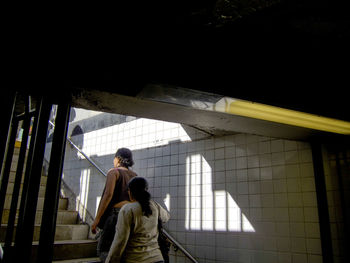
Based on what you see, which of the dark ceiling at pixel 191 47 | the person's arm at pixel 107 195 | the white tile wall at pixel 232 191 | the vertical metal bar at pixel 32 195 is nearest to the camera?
the vertical metal bar at pixel 32 195

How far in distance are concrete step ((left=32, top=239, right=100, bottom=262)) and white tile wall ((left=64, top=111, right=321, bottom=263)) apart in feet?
4.02

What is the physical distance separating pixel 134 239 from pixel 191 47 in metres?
1.72

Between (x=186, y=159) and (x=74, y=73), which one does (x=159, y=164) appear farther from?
(x=74, y=73)

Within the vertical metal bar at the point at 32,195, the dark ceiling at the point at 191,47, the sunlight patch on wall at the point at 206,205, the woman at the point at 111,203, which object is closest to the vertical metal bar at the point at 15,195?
the vertical metal bar at the point at 32,195

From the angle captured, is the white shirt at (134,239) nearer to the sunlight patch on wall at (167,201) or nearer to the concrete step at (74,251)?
the concrete step at (74,251)

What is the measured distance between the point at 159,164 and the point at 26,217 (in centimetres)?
320

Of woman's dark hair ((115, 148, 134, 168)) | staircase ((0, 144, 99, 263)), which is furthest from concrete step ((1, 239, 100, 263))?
woman's dark hair ((115, 148, 134, 168))

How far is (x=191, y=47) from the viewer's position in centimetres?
230

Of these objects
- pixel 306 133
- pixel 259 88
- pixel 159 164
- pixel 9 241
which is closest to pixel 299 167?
pixel 306 133

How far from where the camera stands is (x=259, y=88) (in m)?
2.50

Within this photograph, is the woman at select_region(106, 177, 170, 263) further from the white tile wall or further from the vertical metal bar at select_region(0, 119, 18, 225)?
the white tile wall

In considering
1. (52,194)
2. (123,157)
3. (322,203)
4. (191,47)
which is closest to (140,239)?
(52,194)

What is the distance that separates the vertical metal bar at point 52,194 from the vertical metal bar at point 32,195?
70 mm

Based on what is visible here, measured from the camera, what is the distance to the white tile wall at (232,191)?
3471 mm
